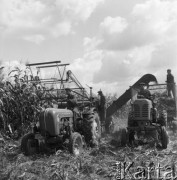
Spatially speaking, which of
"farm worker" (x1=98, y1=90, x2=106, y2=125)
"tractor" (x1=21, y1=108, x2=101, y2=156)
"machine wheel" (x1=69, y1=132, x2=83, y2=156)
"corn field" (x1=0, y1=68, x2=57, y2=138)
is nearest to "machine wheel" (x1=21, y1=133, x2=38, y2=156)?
"tractor" (x1=21, y1=108, x2=101, y2=156)

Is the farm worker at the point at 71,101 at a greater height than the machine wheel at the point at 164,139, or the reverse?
the farm worker at the point at 71,101

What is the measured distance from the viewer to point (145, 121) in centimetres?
1005

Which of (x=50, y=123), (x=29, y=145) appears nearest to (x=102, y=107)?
(x=50, y=123)

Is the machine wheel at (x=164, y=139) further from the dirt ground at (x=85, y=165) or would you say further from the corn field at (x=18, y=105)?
the corn field at (x=18, y=105)

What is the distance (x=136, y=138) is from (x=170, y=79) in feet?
9.20

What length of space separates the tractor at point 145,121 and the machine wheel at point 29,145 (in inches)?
112

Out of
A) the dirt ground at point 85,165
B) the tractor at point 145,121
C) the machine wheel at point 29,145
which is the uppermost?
the tractor at point 145,121

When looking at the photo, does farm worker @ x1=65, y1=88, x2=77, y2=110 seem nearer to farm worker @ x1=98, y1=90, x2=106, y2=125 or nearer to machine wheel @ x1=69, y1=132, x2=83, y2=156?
machine wheel @ x1=69, y1=132, x2=83, y2=156

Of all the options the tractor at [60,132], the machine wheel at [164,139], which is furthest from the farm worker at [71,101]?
the machine wheel at [164,139]

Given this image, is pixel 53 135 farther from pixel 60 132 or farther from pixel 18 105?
pixel 18 105

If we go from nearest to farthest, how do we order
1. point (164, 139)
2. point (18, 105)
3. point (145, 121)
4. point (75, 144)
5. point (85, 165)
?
point (85, 165), point (75, 144), point (164, 139), point (145, 121), point (18, 105)

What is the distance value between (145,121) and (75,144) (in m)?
2.58

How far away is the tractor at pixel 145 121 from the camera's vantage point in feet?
32.3

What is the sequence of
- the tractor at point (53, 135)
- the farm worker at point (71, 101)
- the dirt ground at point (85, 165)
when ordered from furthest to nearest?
1. the farm worker at point (71, 101)
2. the tractor at point (53, 135)
3. the dirt ground at point (85, 165)
